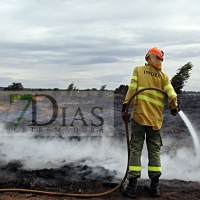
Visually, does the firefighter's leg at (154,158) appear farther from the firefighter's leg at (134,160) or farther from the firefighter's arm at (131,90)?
the firefighter's arm at (131,90)

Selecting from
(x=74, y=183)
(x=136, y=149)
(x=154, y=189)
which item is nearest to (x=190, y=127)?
(x=136, y=149)

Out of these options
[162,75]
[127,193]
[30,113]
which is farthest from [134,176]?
[30,113]

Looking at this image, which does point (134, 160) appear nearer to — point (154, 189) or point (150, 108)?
point (154, 189)

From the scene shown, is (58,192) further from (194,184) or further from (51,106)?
(51,106)

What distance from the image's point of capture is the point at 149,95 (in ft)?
16.6

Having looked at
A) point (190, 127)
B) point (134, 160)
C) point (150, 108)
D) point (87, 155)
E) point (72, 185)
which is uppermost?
point (150, 108)

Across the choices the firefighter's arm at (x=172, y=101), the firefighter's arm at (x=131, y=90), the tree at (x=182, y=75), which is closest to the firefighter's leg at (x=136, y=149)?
the firefighter's arm at (x=131, y=90)

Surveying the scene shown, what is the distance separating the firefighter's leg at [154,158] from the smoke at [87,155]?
82 centimetres

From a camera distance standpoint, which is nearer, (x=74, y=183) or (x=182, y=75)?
(x=74, y=183)

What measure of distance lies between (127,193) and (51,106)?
397 inches

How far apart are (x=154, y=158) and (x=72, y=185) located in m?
1.24

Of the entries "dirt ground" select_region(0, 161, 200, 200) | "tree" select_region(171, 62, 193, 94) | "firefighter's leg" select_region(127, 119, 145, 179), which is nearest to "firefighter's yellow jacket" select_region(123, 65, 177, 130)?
"firefighter's leg" select_region(127, 119, 145, 179)

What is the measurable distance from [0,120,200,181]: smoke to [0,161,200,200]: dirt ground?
402mm

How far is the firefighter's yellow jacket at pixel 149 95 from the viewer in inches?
198
